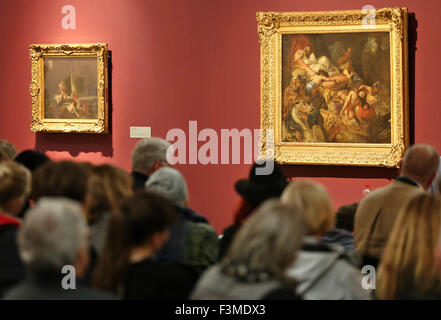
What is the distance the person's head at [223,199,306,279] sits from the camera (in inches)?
128

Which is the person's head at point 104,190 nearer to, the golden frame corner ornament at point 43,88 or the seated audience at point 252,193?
the seated audience at point 252,193

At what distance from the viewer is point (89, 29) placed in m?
10.8

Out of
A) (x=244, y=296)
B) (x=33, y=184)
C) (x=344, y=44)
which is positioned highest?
(x=344, y=44)

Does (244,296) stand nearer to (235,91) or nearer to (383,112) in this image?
(383,112)

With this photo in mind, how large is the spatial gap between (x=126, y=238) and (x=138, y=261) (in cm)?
13

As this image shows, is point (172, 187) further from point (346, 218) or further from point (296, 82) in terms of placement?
point (296, 82)

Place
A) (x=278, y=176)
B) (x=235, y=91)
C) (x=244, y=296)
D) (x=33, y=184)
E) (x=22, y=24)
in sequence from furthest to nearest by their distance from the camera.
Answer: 1. (x=22, y=24)
2. (x=235, y=91)
3. (x=278, y=176)
4. (x=33, y=184)
5. (x=244, y=296)

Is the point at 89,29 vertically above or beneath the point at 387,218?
above

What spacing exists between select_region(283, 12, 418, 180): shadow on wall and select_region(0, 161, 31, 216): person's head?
539cm

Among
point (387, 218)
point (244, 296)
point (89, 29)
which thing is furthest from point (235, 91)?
point (244, 296)

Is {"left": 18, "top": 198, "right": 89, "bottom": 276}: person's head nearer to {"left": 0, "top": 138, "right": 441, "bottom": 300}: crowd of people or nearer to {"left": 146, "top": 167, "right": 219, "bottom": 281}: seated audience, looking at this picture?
{"left": 0, "top": 138, "right": 441, "bottom": 300}: crowd of people

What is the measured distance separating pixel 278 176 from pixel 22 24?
6.80 meters

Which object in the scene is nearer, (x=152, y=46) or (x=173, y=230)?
(x=173, y=230)

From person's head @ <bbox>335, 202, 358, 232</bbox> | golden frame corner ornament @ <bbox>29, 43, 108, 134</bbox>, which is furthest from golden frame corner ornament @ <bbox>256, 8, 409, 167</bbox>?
person's head @ <bbox>335, 202, 358, 232</bbox>
